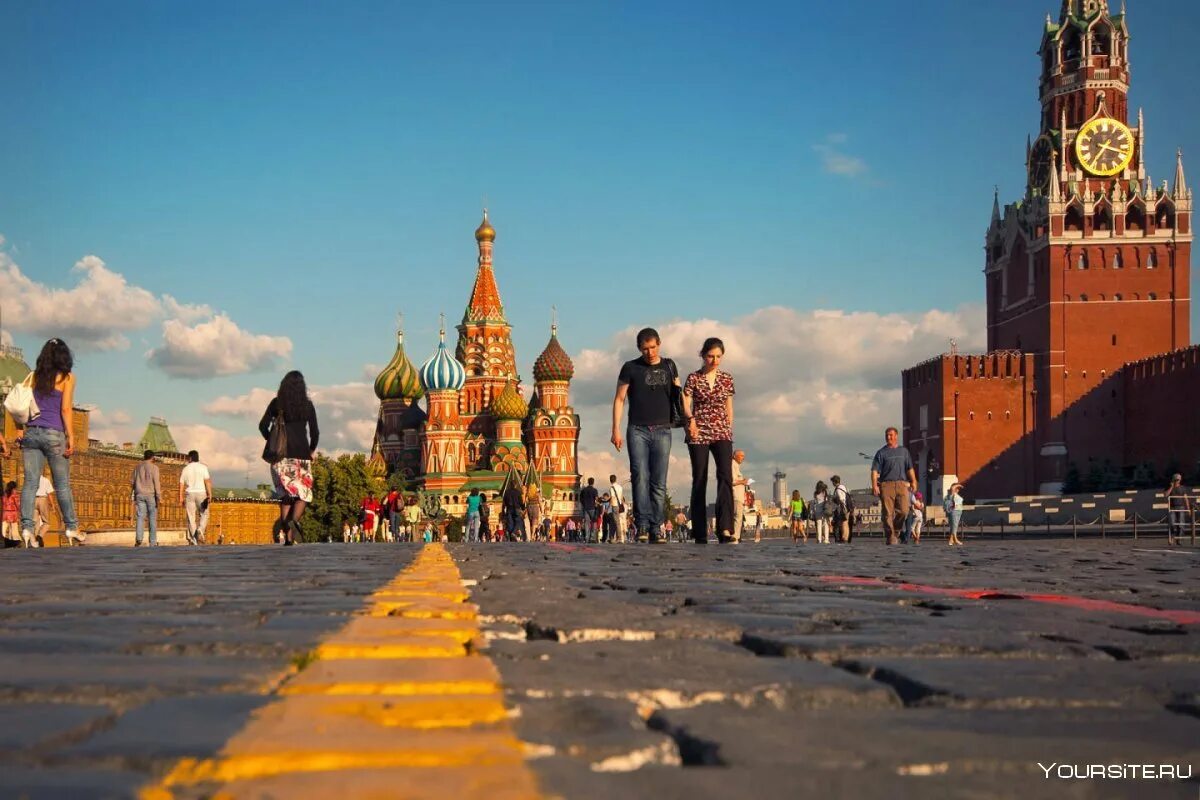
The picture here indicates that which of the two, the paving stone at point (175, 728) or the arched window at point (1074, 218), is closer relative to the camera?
the paving stone at point (175, 728)

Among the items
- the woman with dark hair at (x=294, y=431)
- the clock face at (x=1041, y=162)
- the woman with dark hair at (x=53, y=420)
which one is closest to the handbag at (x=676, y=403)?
the woman with dark hair at (x=294, y=431)

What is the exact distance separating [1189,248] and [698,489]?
7073cm

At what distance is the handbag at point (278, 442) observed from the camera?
1293 centimetres

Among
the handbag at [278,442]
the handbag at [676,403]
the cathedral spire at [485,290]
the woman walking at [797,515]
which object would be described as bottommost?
the woman walking at [797,515]

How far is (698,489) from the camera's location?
11.8 m

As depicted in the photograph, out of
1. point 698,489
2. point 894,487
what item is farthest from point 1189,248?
point 698,489

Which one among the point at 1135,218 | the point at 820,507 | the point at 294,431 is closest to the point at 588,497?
the point at 820,507

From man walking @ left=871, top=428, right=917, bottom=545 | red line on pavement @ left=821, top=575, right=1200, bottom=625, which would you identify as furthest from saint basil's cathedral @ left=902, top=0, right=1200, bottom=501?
red line on pavement @ left=821, top=575, right=1200, bottom=625

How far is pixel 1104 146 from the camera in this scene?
78.2m

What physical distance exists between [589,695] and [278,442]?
1096cm

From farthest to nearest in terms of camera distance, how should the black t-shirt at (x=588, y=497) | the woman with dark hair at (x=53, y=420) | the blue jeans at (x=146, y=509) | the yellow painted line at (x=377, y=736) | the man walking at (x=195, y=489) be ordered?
the black t-shirt at (x=588, y=497) < the man walking at (x=195, y=489) < the blue jeans at (x=146, y=509) < the woman with dark hair at (x=53, y=420) < the yellow painted line at (x=377, y=736)

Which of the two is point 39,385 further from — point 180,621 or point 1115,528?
point 1115,528

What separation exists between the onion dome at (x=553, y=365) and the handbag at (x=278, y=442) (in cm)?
7659

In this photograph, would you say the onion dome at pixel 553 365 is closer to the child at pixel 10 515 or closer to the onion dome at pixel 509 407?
the onion dome at pixel 509 407
